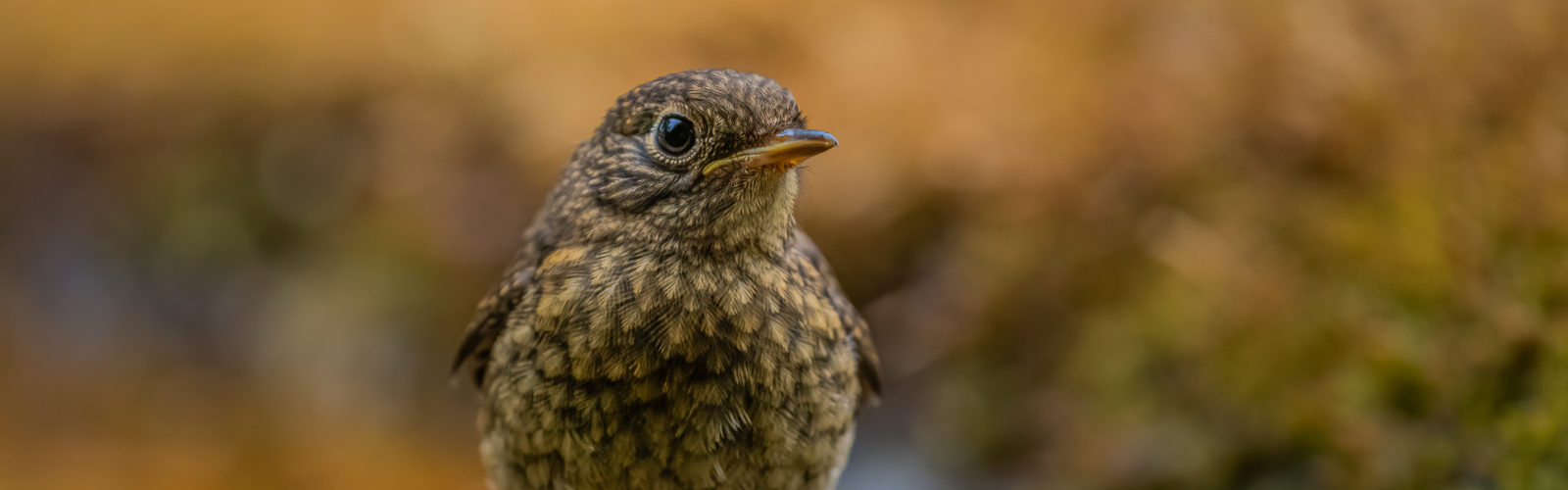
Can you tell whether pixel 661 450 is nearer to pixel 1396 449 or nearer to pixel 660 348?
pixel 660 348

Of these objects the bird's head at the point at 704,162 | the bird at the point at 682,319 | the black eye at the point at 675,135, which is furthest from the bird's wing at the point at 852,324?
the black eye at the point at 675,135

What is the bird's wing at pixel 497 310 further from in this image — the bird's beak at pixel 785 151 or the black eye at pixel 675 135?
the bird's beak at pixel 785 151

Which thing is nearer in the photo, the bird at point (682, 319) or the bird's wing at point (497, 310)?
the bird at point (682, 319)

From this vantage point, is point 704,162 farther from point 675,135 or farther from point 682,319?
point 682,319

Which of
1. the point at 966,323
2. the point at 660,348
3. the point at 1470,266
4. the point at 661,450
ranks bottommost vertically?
the point at 661,450

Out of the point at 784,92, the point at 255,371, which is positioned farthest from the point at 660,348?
the point at 255,371

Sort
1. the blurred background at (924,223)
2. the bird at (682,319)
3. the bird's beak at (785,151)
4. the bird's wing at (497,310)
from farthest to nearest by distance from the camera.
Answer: the blurred background at (924,223) → the bird's wing at (497,310) → the bird at (682,319) → the bird's beak at (785,151)

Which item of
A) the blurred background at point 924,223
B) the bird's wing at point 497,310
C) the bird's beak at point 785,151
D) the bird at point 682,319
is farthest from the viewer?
the blurred background at point 924,223
